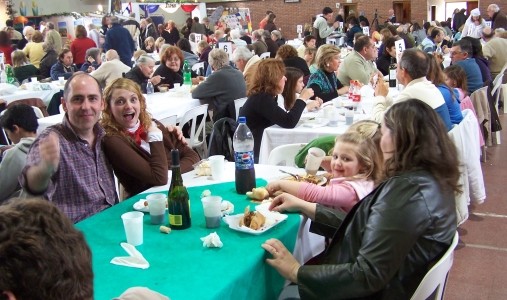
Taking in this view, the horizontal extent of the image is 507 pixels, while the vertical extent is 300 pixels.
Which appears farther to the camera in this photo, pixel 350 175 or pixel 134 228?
pixel 350 175

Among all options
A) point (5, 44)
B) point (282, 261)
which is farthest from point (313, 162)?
point (5, 44)

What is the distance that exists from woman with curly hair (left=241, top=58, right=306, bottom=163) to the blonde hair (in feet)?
5.16

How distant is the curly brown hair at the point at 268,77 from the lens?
12.9 feet

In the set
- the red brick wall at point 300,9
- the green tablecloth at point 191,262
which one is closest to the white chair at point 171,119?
the green tablecloth at point 191,262

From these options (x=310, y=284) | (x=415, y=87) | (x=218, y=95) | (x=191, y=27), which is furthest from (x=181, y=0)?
(x=310, y=284)

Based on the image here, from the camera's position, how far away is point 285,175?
268 centimetres

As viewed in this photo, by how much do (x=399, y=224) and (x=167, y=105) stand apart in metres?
A: 3.93

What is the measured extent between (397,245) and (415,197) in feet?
0.47

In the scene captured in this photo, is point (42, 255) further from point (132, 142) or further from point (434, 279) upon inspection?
point (132, 142)

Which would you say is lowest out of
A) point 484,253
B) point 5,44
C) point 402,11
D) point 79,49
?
point 484,253

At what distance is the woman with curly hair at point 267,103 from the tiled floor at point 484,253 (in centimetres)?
139

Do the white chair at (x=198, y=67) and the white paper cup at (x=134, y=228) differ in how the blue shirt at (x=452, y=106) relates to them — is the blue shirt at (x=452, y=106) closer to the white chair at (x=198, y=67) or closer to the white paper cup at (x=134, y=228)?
the white paper cup at (x=134, y=228)

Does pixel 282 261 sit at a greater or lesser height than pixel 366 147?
lesser

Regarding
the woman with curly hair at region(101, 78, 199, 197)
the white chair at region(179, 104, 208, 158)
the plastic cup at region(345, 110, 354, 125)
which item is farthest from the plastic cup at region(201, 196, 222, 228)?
the white chair at region(179, 104, 208, 158)
